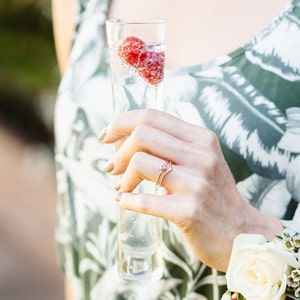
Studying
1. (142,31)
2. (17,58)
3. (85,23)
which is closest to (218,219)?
(142,31)

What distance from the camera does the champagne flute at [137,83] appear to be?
1273 mm

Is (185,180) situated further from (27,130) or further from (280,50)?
(27,130)

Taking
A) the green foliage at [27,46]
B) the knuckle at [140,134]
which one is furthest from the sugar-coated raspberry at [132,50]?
the green foliage at [27,46]

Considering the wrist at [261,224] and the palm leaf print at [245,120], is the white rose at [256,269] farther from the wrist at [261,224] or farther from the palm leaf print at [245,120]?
the palm leaf print at [245,120]

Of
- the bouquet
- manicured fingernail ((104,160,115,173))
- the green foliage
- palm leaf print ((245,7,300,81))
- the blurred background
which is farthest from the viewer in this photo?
the green foliage

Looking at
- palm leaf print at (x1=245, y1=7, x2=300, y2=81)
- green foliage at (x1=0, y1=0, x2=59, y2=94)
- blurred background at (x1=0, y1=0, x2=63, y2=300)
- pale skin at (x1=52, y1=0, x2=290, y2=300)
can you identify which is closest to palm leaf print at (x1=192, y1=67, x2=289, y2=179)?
palm leaf print at (x1=245, y1=7, x2=300, y2=81)

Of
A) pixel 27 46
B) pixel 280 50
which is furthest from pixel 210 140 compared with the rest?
pixel 27 46

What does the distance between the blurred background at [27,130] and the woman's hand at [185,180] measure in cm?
344

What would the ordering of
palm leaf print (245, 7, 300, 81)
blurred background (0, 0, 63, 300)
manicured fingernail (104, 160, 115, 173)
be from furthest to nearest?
1. blurred background (0, 0, 63, 300)
2. palm leaf print (245, 7, 300, 81)
3. manicured fingernail (104, 160, 115, 173)

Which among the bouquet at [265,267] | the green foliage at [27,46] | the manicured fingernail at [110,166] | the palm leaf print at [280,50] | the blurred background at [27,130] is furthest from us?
the green foliage at [27,46]

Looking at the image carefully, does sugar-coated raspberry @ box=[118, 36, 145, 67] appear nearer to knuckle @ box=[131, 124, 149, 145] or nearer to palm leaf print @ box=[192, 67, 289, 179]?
knuckle @ box=[131, 124, 149, 145]

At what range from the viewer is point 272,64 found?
4.83 feet

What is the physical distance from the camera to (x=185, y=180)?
3.99 feet

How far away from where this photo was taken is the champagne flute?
1.27 metres
